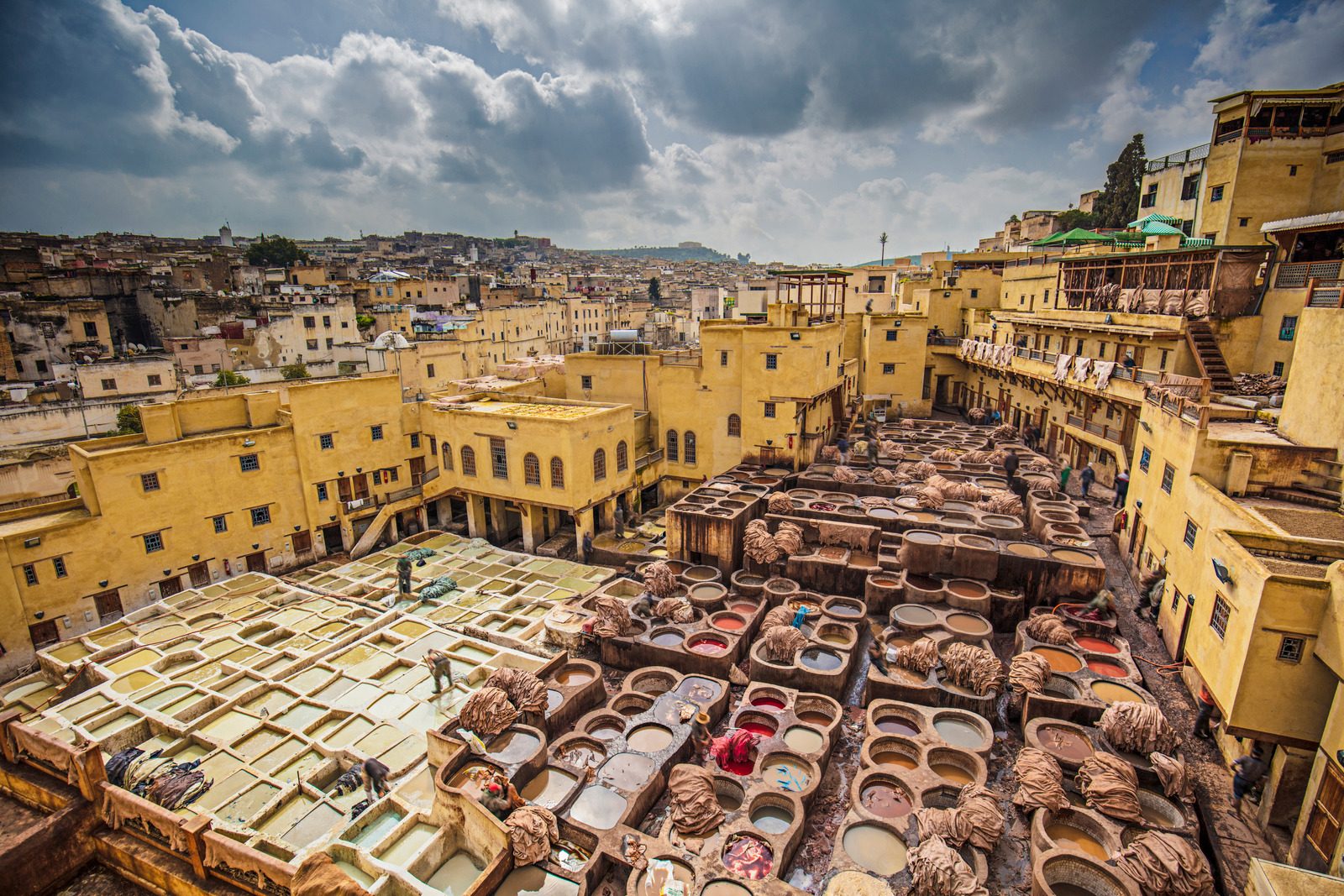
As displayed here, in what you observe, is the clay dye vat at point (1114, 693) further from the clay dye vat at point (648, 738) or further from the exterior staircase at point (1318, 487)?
the clay dye vat at point (648, 738)

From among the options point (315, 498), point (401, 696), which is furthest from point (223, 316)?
point (401, 696)

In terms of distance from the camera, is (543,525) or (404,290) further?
(404,290)

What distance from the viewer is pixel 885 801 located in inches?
512

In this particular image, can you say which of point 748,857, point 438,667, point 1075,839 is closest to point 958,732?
A: point 1075,839

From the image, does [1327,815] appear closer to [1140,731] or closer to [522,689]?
[1140,731]

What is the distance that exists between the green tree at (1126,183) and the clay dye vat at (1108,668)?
47.0 meters

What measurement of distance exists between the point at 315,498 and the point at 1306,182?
48.5m

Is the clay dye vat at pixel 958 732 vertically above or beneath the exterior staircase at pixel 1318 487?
beneath

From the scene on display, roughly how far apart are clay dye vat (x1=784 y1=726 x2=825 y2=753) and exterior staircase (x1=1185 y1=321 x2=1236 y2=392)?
752 inches

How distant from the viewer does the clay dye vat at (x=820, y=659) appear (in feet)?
57.3

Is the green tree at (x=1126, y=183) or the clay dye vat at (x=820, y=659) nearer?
the clay dye vat at (x=820, y=659)

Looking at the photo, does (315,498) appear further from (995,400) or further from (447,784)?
(995,400)

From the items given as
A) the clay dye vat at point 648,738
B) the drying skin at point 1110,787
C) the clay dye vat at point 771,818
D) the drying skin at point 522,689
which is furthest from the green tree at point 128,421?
the drying skin at point 1110,787

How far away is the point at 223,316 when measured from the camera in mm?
47031
